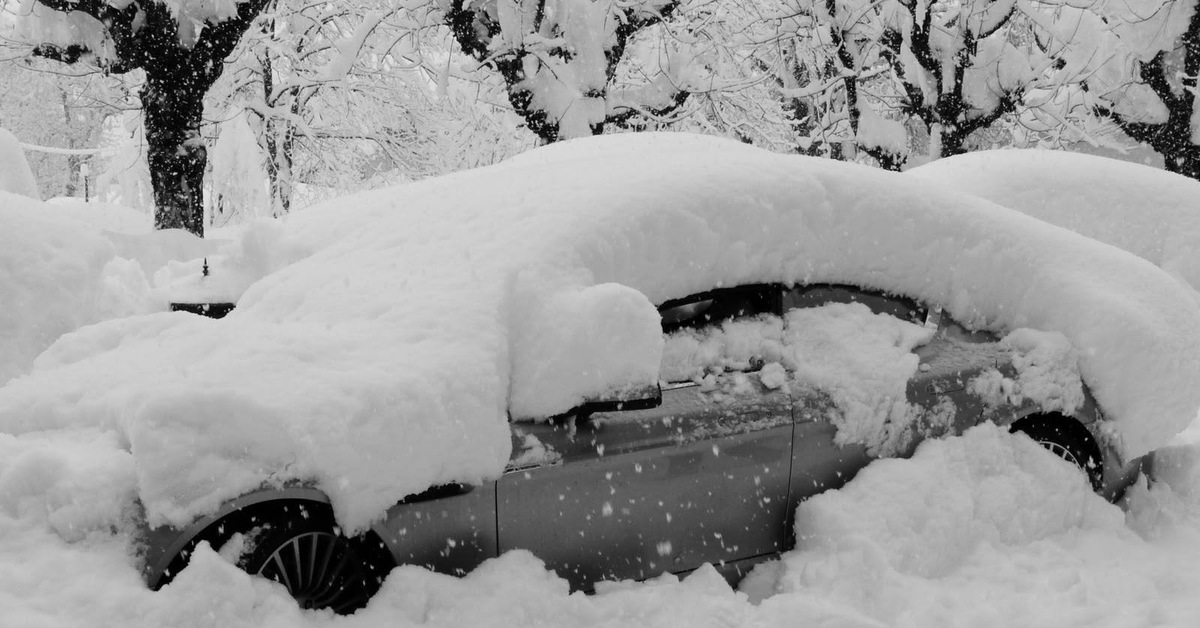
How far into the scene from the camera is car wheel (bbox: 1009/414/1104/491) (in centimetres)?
389

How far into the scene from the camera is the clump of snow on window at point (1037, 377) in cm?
375

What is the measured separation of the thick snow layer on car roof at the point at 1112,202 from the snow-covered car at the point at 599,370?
124 inches

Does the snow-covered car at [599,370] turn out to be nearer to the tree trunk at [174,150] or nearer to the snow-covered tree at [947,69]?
the tree trunk at [174,150]

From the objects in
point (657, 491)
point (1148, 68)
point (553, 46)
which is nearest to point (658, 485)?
point (657, 491)

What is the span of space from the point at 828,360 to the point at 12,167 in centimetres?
887

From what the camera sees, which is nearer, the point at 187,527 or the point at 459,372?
the point at 187,527

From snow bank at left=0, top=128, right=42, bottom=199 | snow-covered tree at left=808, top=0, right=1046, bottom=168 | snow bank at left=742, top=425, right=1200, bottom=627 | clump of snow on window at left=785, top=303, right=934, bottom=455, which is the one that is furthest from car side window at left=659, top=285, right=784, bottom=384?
snow-covered tree at left=808, top=0, right=1046, bottom=168

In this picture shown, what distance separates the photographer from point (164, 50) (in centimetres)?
975

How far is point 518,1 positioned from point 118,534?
10351 mm

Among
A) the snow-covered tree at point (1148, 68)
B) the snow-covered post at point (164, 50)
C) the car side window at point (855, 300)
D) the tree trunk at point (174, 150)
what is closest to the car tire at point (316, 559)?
the car side window at point (855, 300)

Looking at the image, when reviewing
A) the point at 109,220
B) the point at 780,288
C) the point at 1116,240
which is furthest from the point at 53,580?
the point at 109,220

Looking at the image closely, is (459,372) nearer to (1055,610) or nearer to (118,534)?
(118,534)

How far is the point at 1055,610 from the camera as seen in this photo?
3270 millimetres

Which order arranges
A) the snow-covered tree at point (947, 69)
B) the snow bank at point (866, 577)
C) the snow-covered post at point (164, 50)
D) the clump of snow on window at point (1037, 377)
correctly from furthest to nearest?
the snow-covered tree at point (947, 69) → the snow-covered post at point (164, 50) → the clump of snow on window at point (1037, 377) → the snow bank at point (866, 577)
